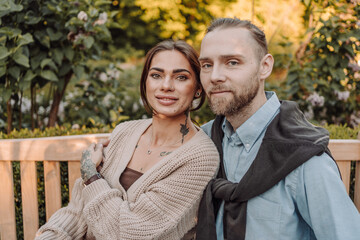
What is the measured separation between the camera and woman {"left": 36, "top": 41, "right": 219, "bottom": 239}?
6.06 feet

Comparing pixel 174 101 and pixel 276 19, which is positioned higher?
pixel 276 19

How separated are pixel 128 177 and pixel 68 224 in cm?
45

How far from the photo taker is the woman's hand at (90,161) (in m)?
2.06

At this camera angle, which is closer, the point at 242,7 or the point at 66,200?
the point at 66,200

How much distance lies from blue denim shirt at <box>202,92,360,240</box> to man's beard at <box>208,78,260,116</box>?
79mm

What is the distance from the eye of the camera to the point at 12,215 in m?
2.46

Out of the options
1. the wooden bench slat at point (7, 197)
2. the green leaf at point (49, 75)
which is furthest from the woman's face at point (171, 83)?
the green leaf at point (49, 75)

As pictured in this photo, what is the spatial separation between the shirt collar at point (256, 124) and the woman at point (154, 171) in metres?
0.21

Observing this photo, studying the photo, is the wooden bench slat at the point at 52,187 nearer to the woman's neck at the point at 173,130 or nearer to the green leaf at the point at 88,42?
the woman's neck at the point at 173,130

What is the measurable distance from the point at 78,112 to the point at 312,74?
253 centimetres

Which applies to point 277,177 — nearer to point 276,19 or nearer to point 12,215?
point 12,215

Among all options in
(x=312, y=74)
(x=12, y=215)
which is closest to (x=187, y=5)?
(x=312, y=74)

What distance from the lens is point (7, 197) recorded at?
2.46 meters

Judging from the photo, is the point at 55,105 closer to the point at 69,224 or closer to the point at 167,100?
the point at 69,224
